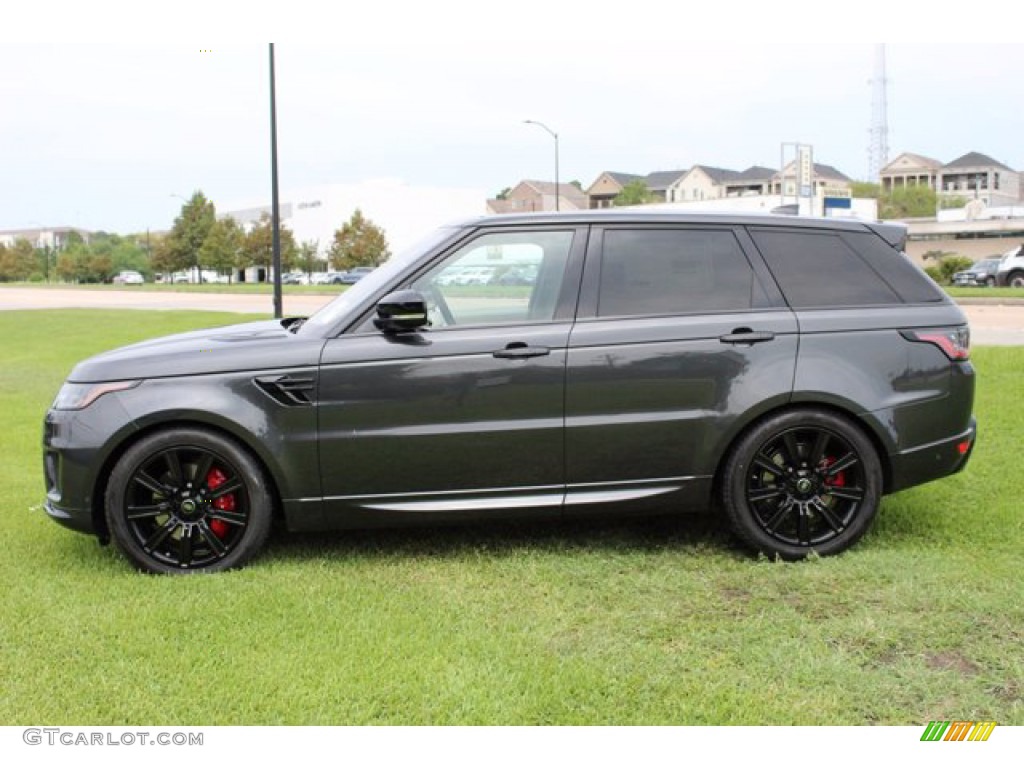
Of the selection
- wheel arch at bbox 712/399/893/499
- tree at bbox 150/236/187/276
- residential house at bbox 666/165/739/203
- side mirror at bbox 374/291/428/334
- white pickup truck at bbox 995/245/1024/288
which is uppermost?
residential house at bbox 666/165/739/203

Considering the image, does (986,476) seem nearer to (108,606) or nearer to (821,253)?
(821,253)

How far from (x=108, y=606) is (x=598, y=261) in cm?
275

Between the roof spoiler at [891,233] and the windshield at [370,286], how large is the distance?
220 cm

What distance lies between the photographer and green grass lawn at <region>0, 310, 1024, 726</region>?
10.9 feet

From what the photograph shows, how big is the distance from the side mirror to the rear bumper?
242 centimetres

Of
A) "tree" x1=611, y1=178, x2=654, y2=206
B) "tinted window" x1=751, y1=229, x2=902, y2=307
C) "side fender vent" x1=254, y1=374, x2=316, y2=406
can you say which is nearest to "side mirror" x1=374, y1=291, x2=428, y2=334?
"side fender vent" x1=254, y1=374, x2=316, y2=406

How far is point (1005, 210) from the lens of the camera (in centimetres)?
7538

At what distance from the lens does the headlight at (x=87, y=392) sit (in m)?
4.64

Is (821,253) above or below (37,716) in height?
above

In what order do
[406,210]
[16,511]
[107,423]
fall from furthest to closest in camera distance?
[406,210] → [16,511] → [107,423]

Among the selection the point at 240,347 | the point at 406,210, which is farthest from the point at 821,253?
the point at 406,210

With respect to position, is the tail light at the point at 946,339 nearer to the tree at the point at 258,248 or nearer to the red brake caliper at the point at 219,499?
the red brake caliper at the point at 219,499

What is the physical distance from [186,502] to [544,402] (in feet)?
5.78

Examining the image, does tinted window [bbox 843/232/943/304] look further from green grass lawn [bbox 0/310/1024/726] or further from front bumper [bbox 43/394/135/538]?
front bumper [bbox 43/394/135/538]
